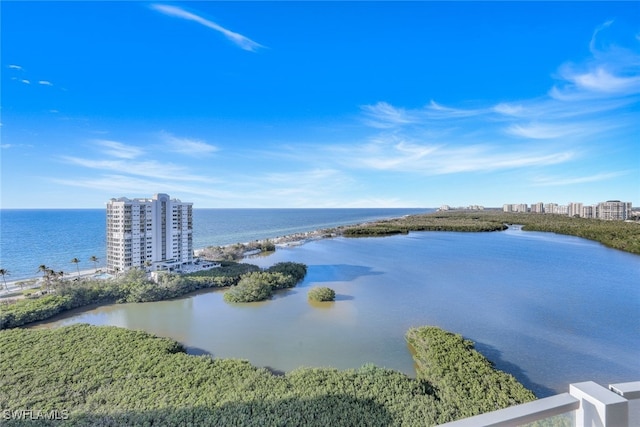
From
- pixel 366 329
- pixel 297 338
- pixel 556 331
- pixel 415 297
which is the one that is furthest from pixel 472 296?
pixel 297 338

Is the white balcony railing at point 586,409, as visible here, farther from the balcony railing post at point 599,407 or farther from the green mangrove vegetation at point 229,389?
the green mangrove vegetation at point 229,389

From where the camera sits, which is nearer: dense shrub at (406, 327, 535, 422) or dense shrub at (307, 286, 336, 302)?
dense shrub at (406, 327, 535, 422)

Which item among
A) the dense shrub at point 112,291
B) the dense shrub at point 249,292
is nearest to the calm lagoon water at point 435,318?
the dense shrub at point 249,292

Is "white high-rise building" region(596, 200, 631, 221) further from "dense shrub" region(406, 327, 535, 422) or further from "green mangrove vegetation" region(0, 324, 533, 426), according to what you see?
"green mangrove vegetation" region(0, 324, 533, 426)

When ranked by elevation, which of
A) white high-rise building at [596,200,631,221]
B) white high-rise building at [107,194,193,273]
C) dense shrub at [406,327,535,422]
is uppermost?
white high-rise building at [596,200,631,221]

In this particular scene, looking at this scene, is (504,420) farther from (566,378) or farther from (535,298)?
(535,298)

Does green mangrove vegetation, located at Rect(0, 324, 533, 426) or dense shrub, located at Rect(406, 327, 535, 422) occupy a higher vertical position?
dense shrub, located at Rect(406, 327, 535, 422)

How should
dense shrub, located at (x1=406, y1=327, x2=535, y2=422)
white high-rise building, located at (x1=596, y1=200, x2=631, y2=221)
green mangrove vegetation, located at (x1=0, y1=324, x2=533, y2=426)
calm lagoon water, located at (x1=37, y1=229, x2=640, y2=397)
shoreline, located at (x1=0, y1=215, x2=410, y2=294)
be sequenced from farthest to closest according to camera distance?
white high-rise building, located at (x1=596, y1=200, x2=631, y2=221), shoreline, located at (x1=0, y1=215, x2=410, y2=294), calm lagoon water, located at (x1=37, y1=229, x2=640, y2=397), dense shrub, located at (x1=406, y1=327, x2=535, y2=422), green mangrove vegetation, located at (x1=0, y1=324, x2=533, y2=426)

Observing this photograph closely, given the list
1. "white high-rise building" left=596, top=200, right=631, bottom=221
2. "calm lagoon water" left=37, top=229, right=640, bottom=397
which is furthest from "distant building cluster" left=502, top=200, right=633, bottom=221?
"calm lagoon water" left=37, top=229, right=640, bottom=397
